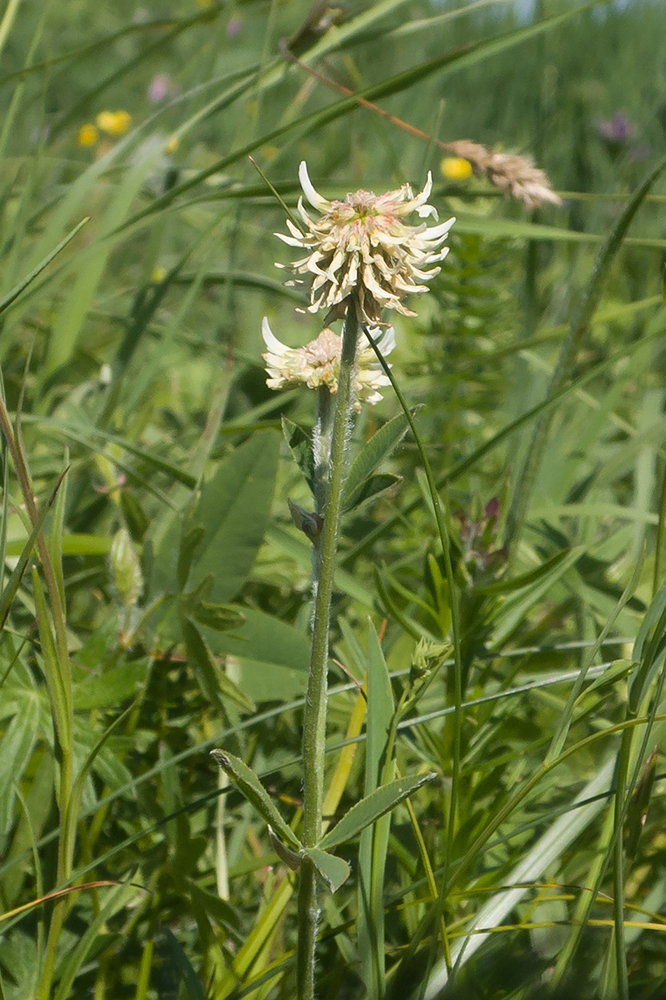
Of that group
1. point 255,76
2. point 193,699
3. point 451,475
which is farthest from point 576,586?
point 255,76

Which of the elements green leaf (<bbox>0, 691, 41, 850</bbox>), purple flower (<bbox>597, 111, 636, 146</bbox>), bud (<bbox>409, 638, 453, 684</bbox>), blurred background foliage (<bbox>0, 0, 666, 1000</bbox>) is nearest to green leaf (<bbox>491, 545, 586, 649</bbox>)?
blurred background foliage (<bbox>0, 0, 666, 1000</bbox>)

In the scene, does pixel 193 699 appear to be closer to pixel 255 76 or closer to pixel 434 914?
pixel 434 914

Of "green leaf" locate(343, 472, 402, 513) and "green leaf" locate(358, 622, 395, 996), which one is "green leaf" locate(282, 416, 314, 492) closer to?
"green leaf" locate(343, 472, 402, 513)

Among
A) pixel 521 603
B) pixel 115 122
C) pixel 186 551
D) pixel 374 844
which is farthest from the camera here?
pixel 115 122

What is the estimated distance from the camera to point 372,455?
2.66 ft

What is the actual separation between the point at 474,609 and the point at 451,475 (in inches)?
6.8

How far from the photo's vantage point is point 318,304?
68 centimetres

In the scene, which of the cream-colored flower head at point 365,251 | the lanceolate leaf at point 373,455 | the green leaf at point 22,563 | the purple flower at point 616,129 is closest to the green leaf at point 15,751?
the green leaf at point 22,563

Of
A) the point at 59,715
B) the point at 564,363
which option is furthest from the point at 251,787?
the point at 564,363

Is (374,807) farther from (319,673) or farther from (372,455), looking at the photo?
(372,455)

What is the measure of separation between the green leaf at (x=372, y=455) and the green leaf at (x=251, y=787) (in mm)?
226

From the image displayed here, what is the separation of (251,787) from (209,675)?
0.96 ft

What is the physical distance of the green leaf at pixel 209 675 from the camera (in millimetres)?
958

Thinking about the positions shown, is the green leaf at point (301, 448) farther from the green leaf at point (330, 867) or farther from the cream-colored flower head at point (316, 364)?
the green leaf at point (330, 867)
